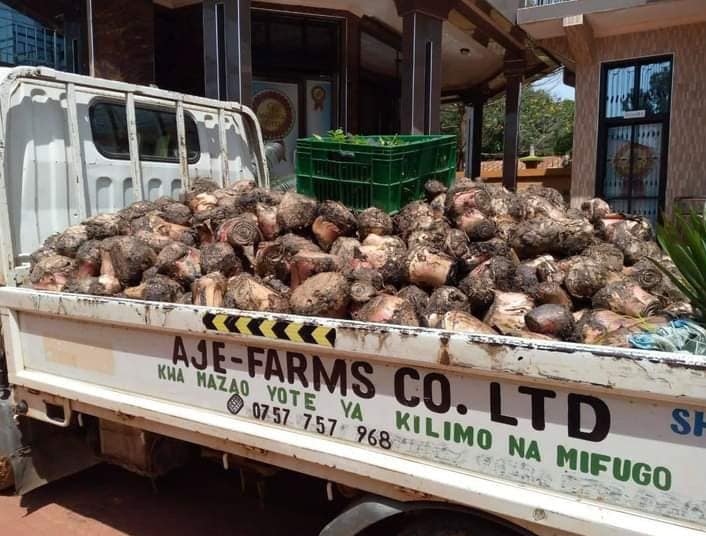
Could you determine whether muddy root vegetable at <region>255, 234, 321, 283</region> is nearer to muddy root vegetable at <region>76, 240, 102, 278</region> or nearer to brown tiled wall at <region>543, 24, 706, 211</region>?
muddy root vegetable at <region>76, 240, 102, 278</region>

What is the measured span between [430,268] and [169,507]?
2241mm

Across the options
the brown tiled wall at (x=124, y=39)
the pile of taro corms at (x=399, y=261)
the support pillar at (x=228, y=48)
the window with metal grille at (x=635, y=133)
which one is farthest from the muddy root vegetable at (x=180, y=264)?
the window with metal grille at (x=635, y=133)

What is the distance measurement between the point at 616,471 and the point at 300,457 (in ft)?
3.63

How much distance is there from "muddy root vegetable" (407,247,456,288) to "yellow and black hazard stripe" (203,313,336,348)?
77 centimetres

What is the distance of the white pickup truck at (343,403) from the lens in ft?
5.55

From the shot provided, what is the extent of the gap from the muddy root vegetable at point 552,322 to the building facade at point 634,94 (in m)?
8.74

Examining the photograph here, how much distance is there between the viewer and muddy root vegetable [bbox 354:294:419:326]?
8.14ft

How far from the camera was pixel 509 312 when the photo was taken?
2.57m

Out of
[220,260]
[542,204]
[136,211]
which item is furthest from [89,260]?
[542,204]

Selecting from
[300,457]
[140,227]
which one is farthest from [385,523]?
[140,227]

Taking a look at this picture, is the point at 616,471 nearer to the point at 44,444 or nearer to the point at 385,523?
the point at 385,523

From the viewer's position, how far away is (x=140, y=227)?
3734mm

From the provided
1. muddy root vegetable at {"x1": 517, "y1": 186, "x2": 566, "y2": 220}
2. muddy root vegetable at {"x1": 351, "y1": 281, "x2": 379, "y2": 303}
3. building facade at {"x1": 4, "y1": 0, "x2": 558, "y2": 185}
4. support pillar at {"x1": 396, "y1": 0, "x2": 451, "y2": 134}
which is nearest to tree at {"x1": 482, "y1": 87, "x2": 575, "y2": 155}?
building facade at {"x1": 4, "y1": 0, "x2": 558, "y2": 185}

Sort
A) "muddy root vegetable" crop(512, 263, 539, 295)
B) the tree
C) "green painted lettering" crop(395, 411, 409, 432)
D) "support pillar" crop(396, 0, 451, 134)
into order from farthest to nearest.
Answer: the tree
"support pillar" crop(396, 0, 451, 134)
"muddy root vegetable" crop(512, 263, 539, 295)
"green painted lettering" crop(395, 411, 409, 432)
